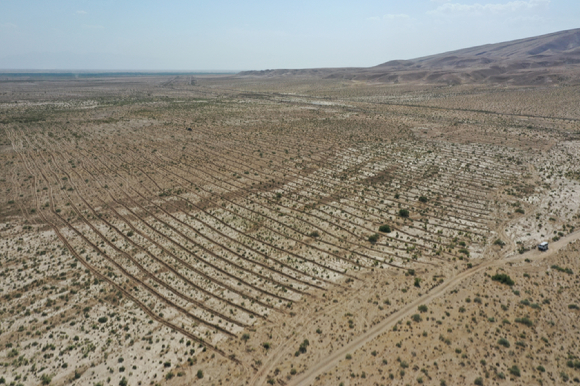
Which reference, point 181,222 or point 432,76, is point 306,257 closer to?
point 181,222

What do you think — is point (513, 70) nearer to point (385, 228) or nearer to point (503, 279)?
point (385, 228)

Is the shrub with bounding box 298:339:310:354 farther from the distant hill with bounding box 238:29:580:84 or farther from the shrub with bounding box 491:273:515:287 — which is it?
the distant hill with bounding box 238:29:580:84

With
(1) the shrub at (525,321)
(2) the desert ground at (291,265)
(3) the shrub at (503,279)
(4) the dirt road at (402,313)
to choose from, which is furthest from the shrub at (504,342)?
(3) the shrub at (503,279)

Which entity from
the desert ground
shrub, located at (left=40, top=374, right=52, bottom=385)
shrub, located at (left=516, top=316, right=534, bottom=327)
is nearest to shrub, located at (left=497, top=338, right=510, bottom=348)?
the desert ground

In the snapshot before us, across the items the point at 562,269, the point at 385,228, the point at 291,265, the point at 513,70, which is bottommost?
the point at 291,265

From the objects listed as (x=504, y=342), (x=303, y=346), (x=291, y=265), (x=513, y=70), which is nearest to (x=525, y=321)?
(x=504, y=342)

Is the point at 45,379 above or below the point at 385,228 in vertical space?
below

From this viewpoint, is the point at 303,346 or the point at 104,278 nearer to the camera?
the point at 303,346
